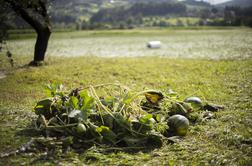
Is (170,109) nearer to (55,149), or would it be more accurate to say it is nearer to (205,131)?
(205,131)

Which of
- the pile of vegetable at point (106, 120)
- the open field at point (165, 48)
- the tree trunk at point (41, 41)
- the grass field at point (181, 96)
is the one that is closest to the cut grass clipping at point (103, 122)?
the pile of vegetable at point (106, 120)

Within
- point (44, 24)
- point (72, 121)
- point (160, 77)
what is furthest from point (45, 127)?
point (44, 24)

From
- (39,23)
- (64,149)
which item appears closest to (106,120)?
(64,149)

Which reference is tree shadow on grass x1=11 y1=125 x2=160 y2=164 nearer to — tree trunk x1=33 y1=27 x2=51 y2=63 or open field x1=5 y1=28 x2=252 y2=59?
tree trunk x1=33 y1=27 x2=51 y2=63

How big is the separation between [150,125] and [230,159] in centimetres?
182

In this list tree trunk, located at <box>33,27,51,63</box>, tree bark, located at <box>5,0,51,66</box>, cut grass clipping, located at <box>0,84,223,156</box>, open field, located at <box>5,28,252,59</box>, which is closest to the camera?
cut grass clipping, located at <box>0,84,223,156</box>

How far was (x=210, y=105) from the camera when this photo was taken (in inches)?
344

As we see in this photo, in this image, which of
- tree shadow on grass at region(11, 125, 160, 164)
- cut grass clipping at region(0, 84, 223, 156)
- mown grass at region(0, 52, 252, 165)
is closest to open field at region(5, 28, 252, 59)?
mown grass at region(0, 52, 252, 165)

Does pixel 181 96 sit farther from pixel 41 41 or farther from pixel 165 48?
pixel 165 48

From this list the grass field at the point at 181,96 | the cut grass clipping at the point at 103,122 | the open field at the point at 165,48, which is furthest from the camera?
the open field at the point at 165,48

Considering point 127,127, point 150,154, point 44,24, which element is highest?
point 44,24

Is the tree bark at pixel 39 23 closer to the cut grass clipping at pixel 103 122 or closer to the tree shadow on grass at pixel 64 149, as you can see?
the cut grass clipping at pixel 103 122

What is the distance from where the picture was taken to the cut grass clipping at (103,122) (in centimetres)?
629

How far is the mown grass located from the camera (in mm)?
5680
